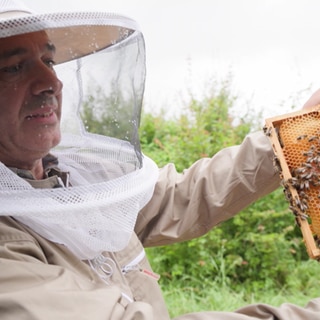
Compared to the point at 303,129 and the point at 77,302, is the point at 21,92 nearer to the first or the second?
the point at 77,302

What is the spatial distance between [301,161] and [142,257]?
25.6 inches

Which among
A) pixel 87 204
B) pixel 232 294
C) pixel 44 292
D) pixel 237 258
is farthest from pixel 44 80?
pixel 237 258

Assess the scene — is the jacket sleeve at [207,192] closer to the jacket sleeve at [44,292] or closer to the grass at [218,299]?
the jacket sleeve at [44,292]

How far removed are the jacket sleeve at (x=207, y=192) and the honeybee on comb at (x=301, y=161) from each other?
0.31 metres

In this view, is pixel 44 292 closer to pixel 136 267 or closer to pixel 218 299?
pixel 136 267

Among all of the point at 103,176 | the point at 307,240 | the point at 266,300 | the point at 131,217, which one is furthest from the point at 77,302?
the point at 266,300

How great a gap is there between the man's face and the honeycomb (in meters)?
0.73

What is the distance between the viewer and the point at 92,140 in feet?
6.10

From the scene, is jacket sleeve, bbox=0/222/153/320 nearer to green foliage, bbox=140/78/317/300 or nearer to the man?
the man

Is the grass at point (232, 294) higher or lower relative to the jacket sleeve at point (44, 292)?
lower

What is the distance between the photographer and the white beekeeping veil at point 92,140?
1354 millimetres

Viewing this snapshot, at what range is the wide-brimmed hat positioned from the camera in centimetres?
136

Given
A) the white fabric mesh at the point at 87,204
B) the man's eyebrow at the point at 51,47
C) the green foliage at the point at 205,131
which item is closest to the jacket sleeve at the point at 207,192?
the white fabric mesh at the point at 87,204

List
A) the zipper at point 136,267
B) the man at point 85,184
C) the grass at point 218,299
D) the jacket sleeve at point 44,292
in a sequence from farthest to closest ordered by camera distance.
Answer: the grass at point 218,299 < the zipper at point 136,267 < the man at point 85,184 < the jacket sleeve at point 44,292
